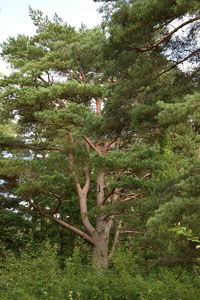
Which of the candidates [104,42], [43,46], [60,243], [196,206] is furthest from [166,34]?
[60,243]

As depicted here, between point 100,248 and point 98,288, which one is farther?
point 100,248

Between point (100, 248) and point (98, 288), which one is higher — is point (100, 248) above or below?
below

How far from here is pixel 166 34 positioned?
738 centimetres

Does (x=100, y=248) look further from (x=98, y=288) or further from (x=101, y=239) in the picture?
(x=98, y=288)

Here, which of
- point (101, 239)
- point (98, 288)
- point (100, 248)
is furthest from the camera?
point (101, 239)

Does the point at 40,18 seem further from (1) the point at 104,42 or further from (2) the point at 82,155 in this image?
(1) the point at 104,42

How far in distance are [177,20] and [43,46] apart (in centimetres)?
953

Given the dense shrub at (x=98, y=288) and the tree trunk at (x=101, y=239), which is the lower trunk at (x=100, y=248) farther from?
the dense shrub at (x=98, y=288)

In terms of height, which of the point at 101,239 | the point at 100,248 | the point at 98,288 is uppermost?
the point at 98,288

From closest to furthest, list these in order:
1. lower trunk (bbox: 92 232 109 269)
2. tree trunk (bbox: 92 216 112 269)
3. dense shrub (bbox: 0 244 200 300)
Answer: dense shrub (bbox: 0 244 200 300) → lower trunk (bbox: 92 232 109 269) → tree trunk (bbox: 92 216 112 269)

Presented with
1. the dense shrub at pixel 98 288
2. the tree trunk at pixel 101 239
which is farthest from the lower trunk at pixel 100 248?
the dense shrub at pixel 98 288

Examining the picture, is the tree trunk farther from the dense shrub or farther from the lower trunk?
the dense shrub

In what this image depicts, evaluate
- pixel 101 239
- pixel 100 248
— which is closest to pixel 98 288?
pixel 100 248

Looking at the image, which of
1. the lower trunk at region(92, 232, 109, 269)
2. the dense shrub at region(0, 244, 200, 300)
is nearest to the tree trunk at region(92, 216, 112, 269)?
the lower trunk at region(92, 232, 109, 269)
